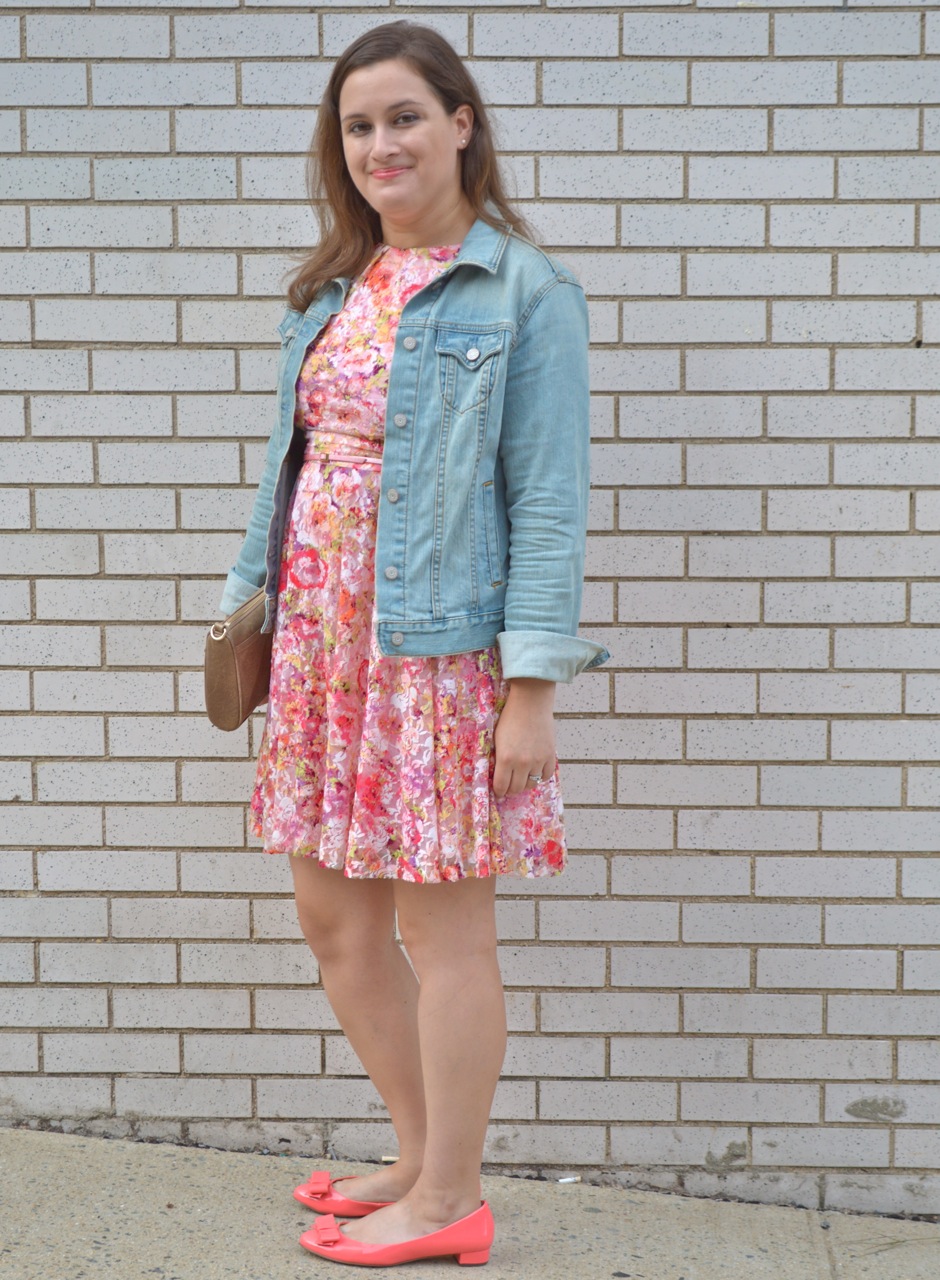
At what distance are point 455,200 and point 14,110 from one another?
3.82ft

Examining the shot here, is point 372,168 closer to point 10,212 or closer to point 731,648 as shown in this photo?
point 10,212

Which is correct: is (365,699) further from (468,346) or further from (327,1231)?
(327,1231)

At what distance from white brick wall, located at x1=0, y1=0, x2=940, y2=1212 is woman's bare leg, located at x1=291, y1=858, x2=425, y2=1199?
451 millimetres

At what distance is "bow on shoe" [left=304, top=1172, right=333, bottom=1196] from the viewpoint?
2.50m

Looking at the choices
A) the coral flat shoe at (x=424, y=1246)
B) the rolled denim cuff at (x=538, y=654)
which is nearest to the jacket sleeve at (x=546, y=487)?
the rolled denim cuff at (x=538, y=654)

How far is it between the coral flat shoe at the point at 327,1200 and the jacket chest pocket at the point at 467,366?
161cm

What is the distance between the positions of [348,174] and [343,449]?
22.4 inches

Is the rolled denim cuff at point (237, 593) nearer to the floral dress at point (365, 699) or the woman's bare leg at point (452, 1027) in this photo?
the floral dress at point (365, 699)

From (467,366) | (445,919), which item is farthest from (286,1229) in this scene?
(467,366)

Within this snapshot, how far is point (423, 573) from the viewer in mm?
2074

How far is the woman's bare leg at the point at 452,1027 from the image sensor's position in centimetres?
218

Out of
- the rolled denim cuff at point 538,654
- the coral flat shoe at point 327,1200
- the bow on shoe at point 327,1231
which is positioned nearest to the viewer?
the rolled denim cuff at point 538,654

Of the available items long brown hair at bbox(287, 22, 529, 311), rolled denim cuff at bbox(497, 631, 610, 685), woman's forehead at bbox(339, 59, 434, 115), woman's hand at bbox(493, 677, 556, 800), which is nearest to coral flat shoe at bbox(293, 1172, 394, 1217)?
woman's hand at bbox(493, 677, 556, 800)

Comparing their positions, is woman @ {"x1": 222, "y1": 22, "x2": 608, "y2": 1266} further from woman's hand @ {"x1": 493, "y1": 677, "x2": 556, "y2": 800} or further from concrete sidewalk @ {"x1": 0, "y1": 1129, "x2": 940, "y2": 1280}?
concrete sidewalk @ {"x1": 0, "y1": 1129, "x2": 940, "y2": 1280}
